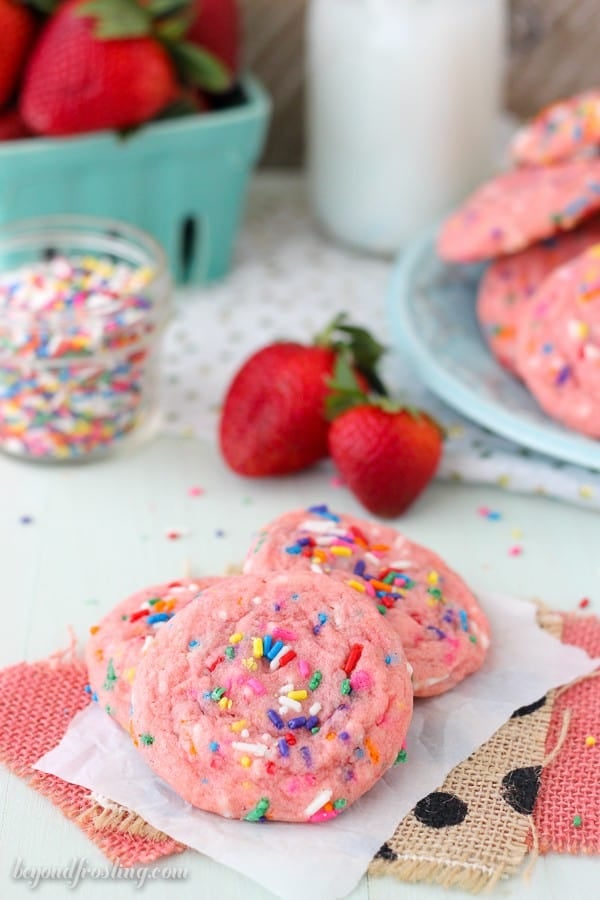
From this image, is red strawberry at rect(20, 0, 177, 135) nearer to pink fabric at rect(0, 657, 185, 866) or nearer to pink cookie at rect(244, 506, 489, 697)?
pink cookie at rect(244, 506, 489, 697)

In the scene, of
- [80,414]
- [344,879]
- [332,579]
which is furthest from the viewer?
[80,414]

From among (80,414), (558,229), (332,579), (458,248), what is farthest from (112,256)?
(332,579)

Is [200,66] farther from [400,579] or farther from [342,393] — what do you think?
[400,579]

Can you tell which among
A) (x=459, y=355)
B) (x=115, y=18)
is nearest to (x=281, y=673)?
(x=459, y=355)

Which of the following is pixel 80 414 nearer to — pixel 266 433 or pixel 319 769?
pixel 266 433

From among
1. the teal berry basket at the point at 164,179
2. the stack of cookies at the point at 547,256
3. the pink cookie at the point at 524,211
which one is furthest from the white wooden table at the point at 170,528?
the teal berry basket at the point at 164,179

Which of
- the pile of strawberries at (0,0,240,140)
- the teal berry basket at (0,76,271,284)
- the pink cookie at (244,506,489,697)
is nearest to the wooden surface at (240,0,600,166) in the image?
the teal berry basket at (0,76,271,284)
